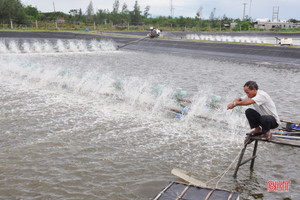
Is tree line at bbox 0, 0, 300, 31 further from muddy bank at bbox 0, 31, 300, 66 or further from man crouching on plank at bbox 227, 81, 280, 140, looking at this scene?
man crouching on plank at bbox 227, 81, 280, 140

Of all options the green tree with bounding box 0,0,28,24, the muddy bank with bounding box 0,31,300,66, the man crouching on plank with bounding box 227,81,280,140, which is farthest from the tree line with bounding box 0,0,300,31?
the man crouching on plank with bounding box 227,81,280,140

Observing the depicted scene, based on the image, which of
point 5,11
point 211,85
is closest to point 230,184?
point 211,85

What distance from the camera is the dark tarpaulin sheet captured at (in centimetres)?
513

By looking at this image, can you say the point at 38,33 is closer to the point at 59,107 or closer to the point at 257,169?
the point at 59,107

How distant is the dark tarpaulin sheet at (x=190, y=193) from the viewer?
5129 millimetres

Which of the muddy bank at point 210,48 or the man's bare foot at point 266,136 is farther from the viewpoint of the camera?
the muddy bank at point 210,48

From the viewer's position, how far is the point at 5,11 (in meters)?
54.9

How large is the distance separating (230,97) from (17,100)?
9057 mm

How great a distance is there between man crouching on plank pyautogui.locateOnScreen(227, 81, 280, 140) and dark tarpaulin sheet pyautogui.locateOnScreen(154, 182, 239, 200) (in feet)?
5.30

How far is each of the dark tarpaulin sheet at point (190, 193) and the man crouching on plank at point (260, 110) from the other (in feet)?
5.30

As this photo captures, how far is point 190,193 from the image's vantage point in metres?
5.26

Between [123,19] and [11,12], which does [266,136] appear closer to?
[11,12]

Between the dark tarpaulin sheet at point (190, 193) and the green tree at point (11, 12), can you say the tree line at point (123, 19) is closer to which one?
the green tree at point (11, 12)

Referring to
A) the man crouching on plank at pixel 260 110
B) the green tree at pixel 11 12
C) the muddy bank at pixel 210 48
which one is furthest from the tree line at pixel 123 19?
the man crouching on plank at pixel 260 110
